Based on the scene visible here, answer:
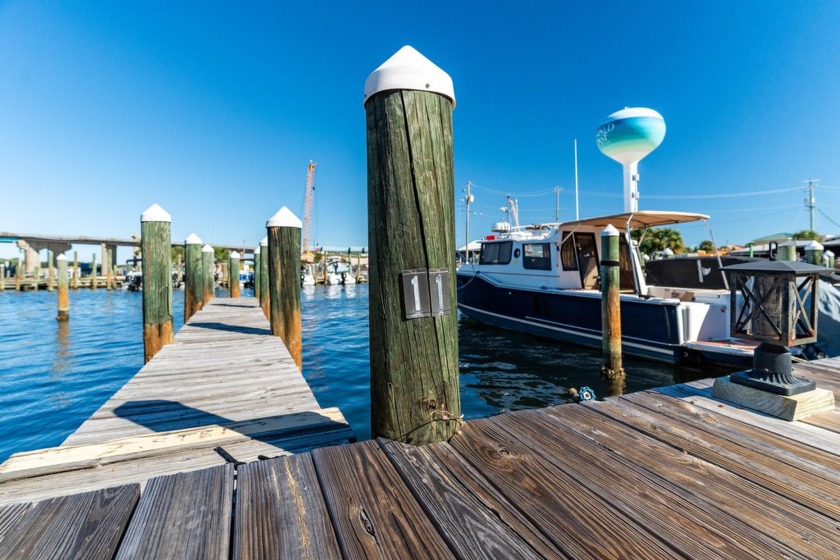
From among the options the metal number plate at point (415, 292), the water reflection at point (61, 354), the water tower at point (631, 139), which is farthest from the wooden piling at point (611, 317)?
the water reflection at point (61, 354)

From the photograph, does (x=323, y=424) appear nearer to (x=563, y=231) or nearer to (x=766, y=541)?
(x=766, y=541)

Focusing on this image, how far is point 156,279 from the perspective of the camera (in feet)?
17.6

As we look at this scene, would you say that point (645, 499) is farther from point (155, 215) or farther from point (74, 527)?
point (155, 215)

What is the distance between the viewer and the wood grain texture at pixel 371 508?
114 centimetres

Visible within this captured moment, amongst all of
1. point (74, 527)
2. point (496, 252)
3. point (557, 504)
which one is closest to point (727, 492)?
point (557, 504)

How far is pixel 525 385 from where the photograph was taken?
703cm

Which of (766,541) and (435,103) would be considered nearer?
(766,541)

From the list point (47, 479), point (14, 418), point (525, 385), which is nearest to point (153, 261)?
point (14, 418)

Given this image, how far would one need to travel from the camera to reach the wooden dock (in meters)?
1.15

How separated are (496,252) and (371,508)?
11246 millimetres

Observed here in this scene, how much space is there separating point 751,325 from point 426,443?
2.19 meters

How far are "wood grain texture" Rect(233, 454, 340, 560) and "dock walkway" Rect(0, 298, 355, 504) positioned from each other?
1.71ft

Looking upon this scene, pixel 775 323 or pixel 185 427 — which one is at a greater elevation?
pixel 775 323

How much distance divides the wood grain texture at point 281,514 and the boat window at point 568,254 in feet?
31.6
